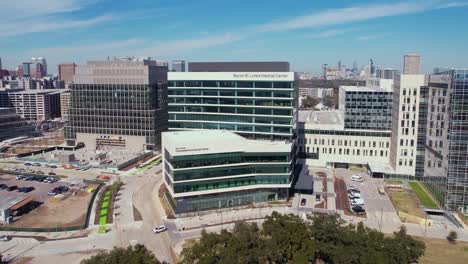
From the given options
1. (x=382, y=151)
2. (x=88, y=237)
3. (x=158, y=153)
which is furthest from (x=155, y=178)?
(x=382, y=151)

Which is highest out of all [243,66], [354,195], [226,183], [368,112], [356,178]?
[243,66]

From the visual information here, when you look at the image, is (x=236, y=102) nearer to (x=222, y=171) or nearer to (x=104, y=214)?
(x=222, y=171)

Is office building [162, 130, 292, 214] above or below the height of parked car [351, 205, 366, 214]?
above

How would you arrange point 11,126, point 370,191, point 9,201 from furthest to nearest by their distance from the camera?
point 11,126, point 370,191, point 9,201

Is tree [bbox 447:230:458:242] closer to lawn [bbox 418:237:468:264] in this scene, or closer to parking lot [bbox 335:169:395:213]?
lawn [bbox 418:237:468:264]

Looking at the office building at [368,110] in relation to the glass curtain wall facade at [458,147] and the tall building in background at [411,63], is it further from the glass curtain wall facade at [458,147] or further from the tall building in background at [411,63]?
the glass curtain wall facade at [458,147]

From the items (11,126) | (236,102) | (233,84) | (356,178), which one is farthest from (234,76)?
(11,126)

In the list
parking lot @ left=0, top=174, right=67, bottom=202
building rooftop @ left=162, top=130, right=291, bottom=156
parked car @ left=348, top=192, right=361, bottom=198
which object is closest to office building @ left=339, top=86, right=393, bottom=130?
parked car @ left=348, top=192, right=361, bottom=198
